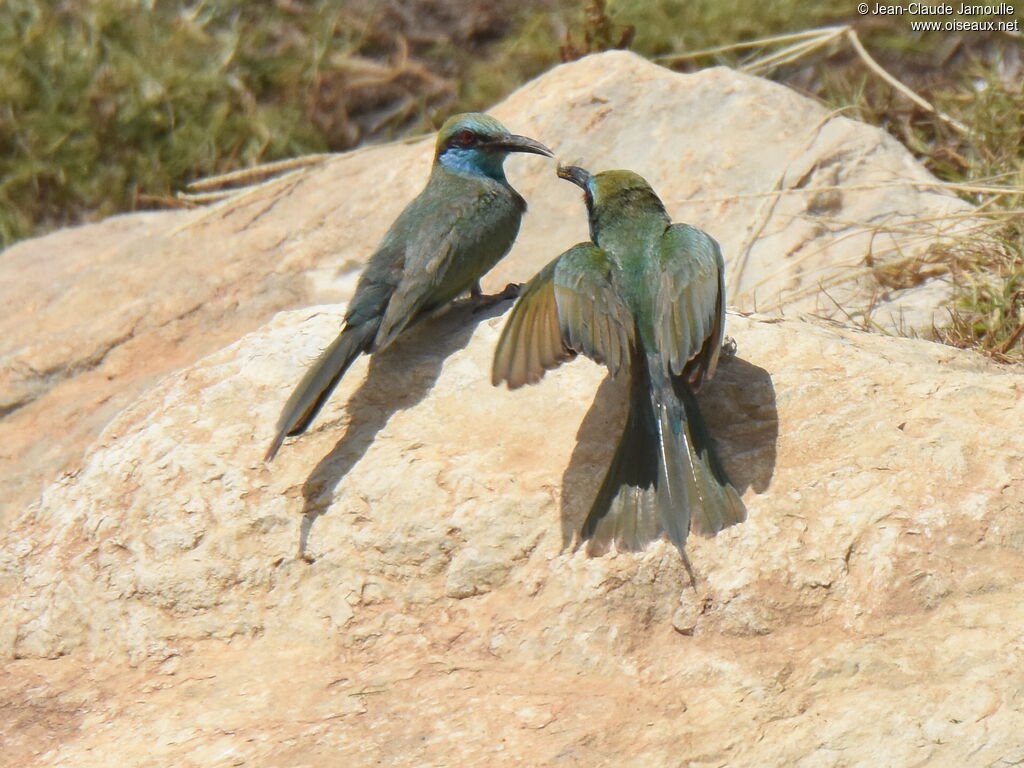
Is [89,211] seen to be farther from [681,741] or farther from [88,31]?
[681,741]

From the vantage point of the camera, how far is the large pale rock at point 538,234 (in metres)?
4.86

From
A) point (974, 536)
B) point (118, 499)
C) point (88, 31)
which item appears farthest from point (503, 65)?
point (974, 536)

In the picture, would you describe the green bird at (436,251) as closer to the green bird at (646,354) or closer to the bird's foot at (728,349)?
the green bird at (646,354)

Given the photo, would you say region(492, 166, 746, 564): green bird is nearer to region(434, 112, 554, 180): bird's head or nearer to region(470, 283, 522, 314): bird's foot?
region(470, 283, 522, 314): bird's foot

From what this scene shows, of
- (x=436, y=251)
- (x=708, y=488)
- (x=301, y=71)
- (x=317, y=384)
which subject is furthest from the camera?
(x=301, y=71)

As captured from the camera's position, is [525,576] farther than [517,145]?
No

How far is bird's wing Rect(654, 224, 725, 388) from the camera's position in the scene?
334 centimetres

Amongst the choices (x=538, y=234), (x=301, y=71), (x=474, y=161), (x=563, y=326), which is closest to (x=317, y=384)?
(x=563, y=326)

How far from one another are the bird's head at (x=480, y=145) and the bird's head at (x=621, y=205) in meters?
0.81

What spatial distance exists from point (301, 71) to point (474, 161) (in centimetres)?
304

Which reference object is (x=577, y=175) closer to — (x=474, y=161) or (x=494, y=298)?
(x=494, y=298)

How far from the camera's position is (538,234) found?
5.29 metres

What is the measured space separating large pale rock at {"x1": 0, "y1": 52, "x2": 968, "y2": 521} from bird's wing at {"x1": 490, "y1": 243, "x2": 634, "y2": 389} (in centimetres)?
143

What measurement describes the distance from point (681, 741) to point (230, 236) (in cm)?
365
